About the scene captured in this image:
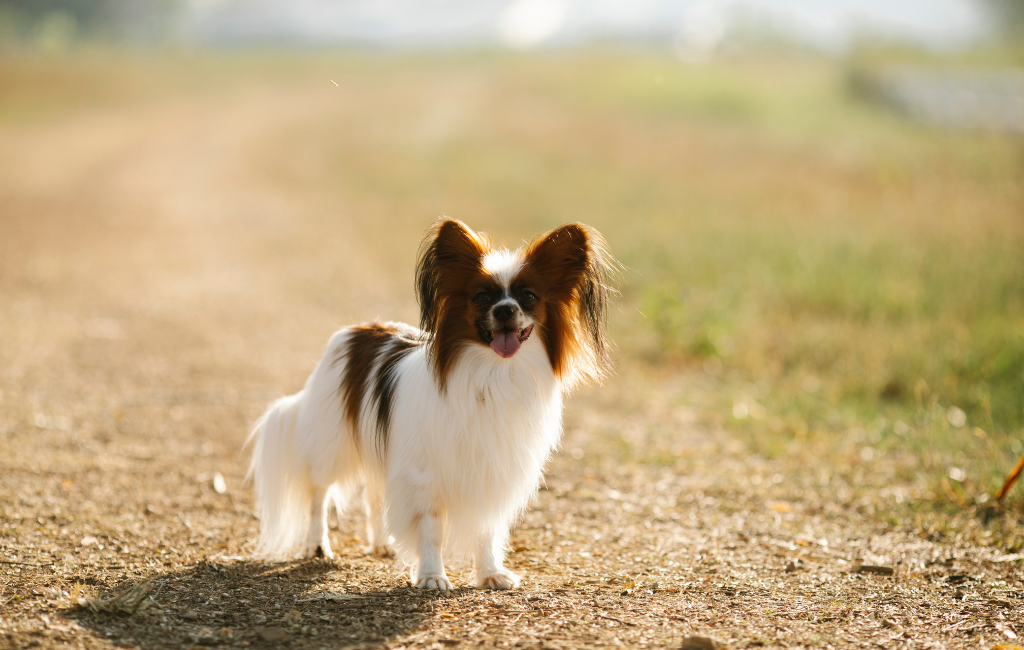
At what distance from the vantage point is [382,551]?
444 centimetres

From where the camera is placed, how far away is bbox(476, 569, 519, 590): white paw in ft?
12.7

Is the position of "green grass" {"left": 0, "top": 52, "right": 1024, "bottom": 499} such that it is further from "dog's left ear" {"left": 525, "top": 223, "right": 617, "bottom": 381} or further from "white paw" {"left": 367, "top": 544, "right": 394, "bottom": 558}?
"white paw" {"left": 367, "top": 544, "right": 394, "bottom": 558}

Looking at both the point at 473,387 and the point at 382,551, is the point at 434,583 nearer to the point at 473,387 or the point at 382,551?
the point at 382,551

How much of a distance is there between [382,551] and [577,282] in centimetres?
181

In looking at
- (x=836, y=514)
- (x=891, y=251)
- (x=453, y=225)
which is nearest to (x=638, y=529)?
(x=836, y=514)

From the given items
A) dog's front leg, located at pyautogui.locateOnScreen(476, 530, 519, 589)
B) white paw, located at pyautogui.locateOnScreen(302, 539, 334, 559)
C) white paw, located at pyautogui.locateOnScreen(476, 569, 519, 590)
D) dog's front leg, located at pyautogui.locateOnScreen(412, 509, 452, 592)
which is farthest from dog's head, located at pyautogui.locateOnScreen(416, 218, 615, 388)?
white paw, located at pyautogui.locateOnScreen(302, 539, 334, 559)

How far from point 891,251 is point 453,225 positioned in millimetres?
9137

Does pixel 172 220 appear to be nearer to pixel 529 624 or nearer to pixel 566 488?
pixel 566 488

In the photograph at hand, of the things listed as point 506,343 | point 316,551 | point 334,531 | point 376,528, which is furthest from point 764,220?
point 506,343

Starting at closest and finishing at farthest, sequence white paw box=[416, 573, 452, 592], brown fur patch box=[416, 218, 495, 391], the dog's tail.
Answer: brown fur patch box=[416, 218, 495, 391] → white paw box=[416, 573, 452, 592] → the dog's tail

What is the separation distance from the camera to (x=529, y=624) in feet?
11.2

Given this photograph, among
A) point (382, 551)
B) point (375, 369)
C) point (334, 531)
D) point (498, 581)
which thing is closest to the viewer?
point (498, 581)

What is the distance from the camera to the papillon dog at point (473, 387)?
141 inches

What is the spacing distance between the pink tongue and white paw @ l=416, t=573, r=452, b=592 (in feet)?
3.47
